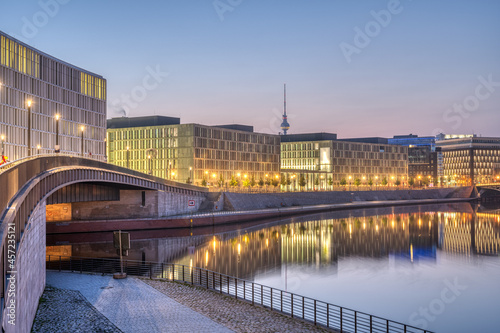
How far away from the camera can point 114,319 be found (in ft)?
74.4

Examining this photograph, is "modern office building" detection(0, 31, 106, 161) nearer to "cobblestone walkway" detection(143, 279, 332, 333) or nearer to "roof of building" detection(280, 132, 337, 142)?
"cobblestone walkway" detection(143, 279, 332, 333)

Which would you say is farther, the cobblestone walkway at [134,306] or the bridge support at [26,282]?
the cobblestone walkway at [134,306]

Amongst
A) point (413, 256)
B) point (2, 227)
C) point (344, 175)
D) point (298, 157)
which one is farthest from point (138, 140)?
point (2, 227)

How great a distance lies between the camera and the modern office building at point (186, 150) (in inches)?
5330

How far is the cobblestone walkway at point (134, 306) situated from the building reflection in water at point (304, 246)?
1386 centimetres

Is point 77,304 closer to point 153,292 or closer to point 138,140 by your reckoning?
point 153,292

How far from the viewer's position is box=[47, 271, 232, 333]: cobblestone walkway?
21719mm

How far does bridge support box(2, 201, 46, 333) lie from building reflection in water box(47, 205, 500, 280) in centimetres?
1825

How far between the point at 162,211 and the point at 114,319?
54660 millimetres

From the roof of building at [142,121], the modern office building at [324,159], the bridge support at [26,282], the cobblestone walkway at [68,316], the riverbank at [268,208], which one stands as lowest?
the riverbank at [268,208]

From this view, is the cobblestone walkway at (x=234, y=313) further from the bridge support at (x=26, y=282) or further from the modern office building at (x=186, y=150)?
the modern office building at (x=186, y=150)

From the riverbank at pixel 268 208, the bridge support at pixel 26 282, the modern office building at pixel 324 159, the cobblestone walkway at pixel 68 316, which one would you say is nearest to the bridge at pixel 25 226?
the bridge support at pixel 26 282

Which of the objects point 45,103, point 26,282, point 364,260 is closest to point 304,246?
point 364,260

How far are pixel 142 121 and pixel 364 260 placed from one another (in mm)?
105170
